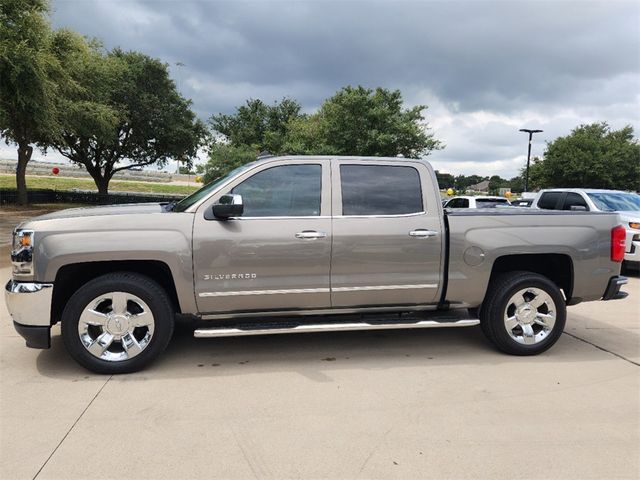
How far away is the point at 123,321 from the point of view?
A: 409cm

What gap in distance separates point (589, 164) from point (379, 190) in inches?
1520

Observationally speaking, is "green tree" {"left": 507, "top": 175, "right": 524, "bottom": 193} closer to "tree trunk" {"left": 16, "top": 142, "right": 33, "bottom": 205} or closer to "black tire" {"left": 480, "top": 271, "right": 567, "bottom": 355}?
"tree trunk" {"left": 16, "top": 142, "right": 33, "bottom": 205}

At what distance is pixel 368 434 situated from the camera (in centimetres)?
321

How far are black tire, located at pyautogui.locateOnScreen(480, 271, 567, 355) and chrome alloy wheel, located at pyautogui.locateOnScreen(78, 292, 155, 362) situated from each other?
316 centimetres

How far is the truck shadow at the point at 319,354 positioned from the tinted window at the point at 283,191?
1.38m

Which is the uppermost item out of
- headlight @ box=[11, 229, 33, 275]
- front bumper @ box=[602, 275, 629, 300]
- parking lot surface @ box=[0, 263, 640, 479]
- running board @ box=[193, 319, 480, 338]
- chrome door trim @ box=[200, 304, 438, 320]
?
headlight @ box=[11, 229, 33, 275]

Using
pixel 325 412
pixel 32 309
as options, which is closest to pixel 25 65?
pixel 32 309

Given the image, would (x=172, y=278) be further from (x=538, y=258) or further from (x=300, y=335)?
(x=538, y=258)

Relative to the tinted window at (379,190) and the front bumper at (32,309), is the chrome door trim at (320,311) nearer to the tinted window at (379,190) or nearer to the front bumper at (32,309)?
the tinted window at (379,190)

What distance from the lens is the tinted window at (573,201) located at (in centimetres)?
1020

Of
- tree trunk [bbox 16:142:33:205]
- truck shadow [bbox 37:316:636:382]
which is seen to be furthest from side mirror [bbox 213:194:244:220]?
Answer: tree trunk [bbox 16:142:33:205]

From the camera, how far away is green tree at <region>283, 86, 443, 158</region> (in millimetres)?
25469

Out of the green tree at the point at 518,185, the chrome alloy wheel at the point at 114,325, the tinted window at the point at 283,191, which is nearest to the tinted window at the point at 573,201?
the tinted window at the point at 283,191

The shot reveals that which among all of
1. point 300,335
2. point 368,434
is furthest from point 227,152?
point 368,434
